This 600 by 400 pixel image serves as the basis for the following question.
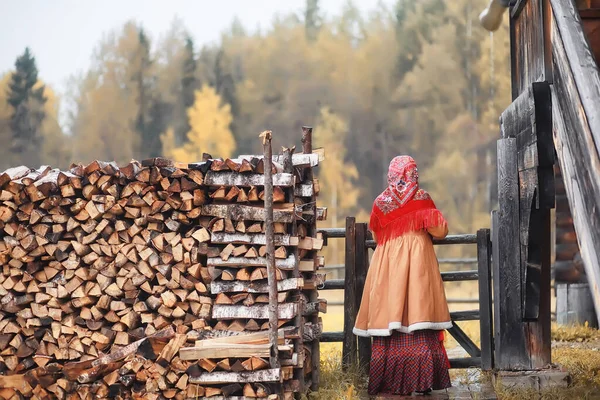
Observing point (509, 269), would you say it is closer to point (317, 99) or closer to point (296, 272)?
point (296, 272)

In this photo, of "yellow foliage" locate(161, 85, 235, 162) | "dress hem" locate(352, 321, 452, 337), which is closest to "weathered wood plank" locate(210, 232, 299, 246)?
"dress hem" locate(352, 321, 452, 337)

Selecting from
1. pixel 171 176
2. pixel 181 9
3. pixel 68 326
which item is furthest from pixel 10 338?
pixel 181 9

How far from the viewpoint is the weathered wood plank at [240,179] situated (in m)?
6.40

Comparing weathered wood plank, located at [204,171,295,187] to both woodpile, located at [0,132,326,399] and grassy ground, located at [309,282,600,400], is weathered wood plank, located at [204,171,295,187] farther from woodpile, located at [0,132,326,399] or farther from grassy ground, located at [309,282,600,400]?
grassy ground, located at [309,282,600,400]

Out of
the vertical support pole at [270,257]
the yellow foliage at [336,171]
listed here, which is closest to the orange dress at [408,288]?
the vertical support pole at [270,257]

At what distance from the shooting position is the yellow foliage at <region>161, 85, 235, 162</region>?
3291 centimetres

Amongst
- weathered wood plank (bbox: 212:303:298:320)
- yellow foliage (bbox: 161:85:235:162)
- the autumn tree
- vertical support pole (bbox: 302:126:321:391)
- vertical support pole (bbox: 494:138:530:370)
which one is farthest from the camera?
yellow foliage (bbox: 161:85:235:162)

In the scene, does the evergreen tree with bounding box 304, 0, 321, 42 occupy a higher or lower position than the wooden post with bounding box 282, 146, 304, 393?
higher

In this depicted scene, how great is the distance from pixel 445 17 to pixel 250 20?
9239 mm

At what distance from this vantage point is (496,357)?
299 inches

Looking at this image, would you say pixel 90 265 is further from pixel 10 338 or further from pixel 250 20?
pixel 250 20

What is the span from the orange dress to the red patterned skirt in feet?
0.47

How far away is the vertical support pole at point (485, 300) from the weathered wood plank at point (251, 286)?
88.3 inches

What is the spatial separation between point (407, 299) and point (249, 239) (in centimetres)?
156
